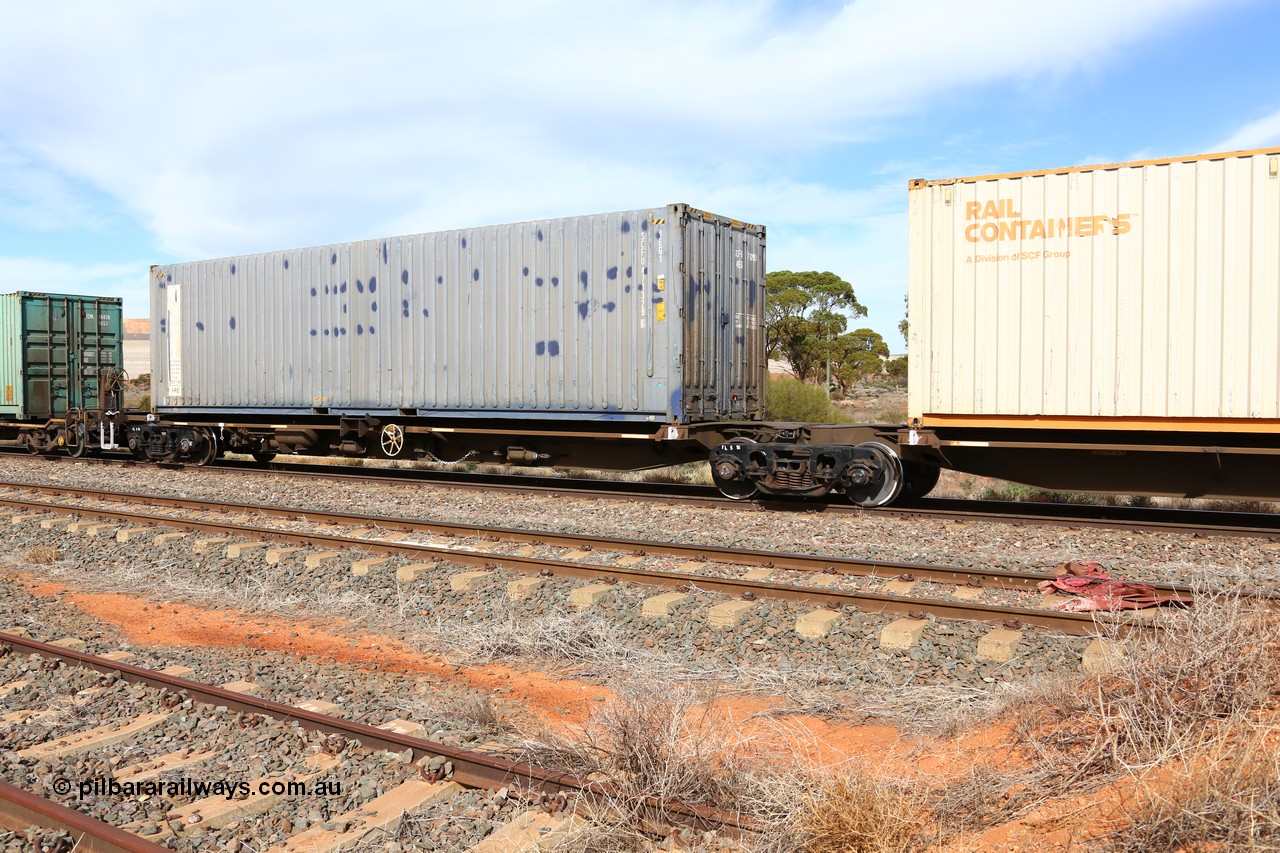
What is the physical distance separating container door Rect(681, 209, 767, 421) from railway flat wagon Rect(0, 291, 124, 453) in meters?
13.5

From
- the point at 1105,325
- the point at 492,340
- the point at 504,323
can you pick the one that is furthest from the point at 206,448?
the point at 1105,325

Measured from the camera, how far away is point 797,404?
21031mm

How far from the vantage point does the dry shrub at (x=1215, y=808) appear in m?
2.66

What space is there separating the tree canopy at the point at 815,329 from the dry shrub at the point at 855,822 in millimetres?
40553

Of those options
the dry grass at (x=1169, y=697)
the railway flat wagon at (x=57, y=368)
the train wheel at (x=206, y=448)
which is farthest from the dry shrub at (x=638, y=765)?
the railway flat wagon at (x=57, y=368)

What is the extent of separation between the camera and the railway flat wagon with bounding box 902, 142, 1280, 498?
8859mm

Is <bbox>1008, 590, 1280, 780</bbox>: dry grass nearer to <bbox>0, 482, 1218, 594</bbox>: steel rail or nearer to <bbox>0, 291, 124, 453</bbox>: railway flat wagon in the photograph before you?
<bbox>0, 482, 1218, 594</bbox>: steel rail

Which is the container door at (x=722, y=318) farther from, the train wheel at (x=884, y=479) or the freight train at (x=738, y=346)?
the train wheel at (x=884, y=479)

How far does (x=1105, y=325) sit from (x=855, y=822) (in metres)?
7.78

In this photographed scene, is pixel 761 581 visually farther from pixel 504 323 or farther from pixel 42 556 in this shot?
pixel 504 323

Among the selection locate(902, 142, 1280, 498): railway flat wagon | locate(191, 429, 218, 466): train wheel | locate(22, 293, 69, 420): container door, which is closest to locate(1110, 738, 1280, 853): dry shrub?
locate(902, 142, 1280, 498): railway flat wagon

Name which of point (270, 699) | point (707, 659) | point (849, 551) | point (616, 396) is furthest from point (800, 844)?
point (616, 396)

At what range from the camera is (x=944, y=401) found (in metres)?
10.3

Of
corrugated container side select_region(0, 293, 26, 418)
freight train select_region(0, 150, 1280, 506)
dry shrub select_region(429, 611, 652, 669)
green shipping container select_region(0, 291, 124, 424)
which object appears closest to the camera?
dry shrub select_region(429, 611, 652, 669)
